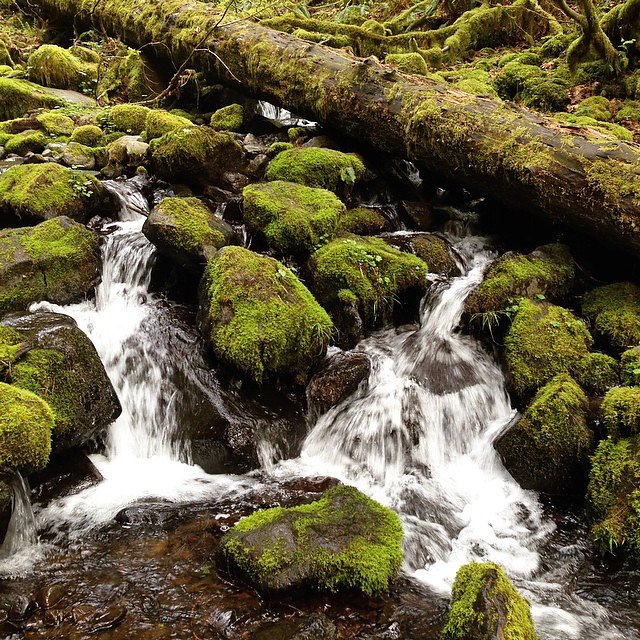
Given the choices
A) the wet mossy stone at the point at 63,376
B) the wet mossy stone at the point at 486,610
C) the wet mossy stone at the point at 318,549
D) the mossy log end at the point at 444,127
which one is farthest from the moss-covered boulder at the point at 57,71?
the wet mossy stone at the point at 486,610

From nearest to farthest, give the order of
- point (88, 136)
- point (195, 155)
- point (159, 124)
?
point (195, 155) → point (159, 124) → point (88, 136)

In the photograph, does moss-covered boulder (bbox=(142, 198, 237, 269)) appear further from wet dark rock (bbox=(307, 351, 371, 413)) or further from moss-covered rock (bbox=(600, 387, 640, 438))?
moss-covered rock (bbox=(600, 387, 640, 438))

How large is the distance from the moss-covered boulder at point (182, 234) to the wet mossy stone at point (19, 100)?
255 inches

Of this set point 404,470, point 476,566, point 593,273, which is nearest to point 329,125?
point 593,273

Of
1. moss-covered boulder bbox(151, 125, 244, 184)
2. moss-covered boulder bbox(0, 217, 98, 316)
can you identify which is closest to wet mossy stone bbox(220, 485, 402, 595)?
moss-covered boulder bbox(0, 217, 98, 316)

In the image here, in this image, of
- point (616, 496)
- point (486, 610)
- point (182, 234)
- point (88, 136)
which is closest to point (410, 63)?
point (88, 136)

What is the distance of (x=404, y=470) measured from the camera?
5.08 m

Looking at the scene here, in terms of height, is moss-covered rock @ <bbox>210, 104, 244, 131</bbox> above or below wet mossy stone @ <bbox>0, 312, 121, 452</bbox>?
above

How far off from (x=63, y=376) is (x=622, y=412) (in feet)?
16.1

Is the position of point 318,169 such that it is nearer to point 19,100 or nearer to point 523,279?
point 523,279

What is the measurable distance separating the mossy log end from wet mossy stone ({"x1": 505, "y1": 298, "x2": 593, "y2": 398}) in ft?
3.89

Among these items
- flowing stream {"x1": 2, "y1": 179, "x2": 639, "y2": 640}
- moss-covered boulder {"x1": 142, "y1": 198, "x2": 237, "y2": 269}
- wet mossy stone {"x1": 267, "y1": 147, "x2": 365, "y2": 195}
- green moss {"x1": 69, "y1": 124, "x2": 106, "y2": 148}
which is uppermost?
green moss {"x1": 69, "y1": 124, "x2": 106, "y2": 148}

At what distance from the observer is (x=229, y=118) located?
1004 cm

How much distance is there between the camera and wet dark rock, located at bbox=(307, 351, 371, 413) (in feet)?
17.7
